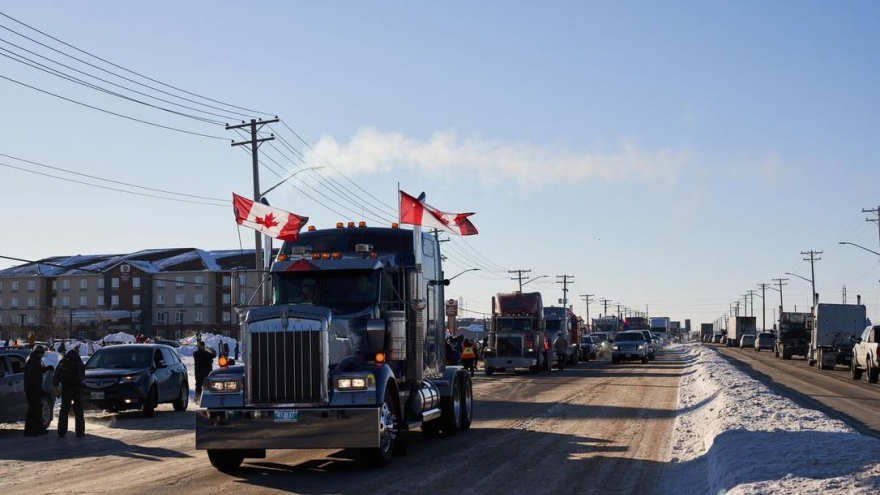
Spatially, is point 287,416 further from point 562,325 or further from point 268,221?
point 562,325

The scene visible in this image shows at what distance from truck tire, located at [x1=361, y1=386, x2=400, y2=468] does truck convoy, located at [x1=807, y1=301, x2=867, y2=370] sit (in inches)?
Answer: 1657

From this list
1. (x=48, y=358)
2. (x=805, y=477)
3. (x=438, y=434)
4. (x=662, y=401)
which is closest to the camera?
(x=805, y=477)

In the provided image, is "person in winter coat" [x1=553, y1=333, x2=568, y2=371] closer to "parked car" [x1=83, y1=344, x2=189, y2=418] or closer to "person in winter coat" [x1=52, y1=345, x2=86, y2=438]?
"parked car" [x1=83, y1=344, x2=189, y2=418]

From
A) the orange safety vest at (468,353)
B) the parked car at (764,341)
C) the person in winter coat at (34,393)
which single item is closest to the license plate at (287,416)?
the person in winter coat at (34,393)

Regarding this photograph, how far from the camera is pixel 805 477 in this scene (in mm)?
9703

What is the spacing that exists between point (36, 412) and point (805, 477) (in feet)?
47.7

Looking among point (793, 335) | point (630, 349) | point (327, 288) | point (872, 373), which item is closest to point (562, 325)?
point (630, 349)

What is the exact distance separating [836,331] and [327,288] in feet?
143

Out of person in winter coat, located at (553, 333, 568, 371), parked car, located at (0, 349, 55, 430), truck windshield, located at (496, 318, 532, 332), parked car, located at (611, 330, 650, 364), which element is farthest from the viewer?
parked car, located at (611, 330, 650, 364)

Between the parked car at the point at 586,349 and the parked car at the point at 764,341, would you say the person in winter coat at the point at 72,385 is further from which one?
the parked car at the point at 764,341

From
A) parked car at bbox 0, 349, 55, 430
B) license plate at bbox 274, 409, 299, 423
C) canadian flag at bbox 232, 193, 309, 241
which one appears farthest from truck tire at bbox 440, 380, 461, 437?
parked car at bbox 0, 349, 55, 430

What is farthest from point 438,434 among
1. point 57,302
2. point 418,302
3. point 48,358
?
point 57,302

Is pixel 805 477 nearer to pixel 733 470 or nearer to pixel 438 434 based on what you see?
pixel 733 470

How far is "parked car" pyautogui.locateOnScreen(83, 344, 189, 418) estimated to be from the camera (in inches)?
883
